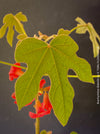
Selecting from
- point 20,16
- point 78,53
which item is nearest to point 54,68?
point 20,16

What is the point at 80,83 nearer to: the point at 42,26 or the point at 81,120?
the point at 81,120

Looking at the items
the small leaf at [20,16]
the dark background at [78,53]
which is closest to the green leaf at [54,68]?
the small leaf at [20,16]

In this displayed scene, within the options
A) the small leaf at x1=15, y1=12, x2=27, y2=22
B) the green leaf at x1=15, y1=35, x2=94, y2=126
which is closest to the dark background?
the small leaf at x1=15, y1=12, x2=27, y2=22

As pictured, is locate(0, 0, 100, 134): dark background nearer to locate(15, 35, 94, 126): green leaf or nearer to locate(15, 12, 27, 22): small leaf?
locate(15, 12, 27, 22): small leaf

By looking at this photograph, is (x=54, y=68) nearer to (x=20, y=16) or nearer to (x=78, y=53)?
(x=20, y=16)

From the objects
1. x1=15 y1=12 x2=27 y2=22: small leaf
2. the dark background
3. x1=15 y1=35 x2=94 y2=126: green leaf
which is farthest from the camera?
the dark background

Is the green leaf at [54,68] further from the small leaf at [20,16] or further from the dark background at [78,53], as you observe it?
the dark background at [78,53]
